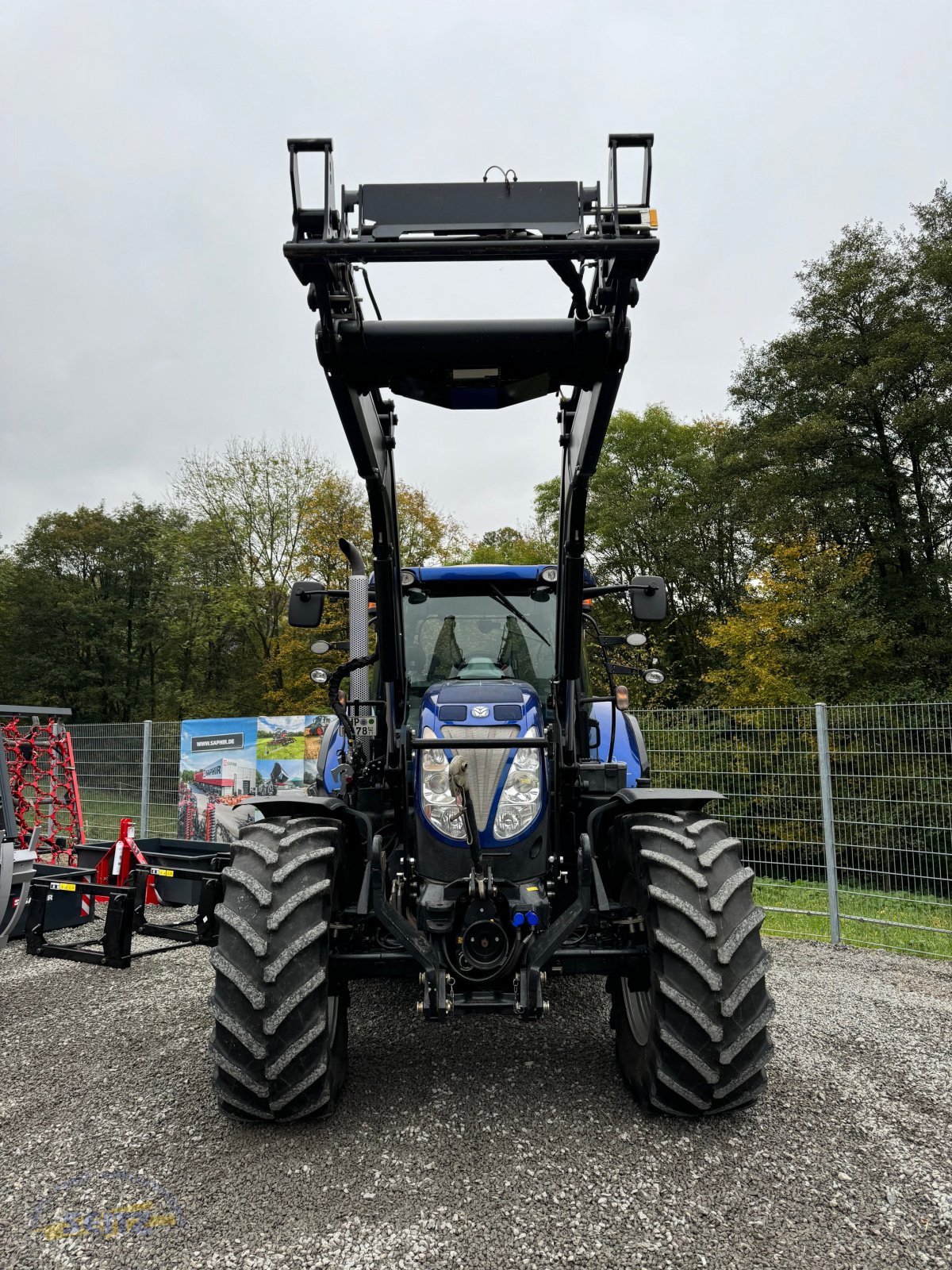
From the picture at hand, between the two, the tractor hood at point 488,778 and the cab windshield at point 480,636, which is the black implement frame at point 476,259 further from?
the cab windshield at point 480,636

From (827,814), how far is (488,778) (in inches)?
171

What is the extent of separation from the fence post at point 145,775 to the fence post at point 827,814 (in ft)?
24.6

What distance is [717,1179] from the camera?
113 inches

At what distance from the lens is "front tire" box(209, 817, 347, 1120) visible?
311cm

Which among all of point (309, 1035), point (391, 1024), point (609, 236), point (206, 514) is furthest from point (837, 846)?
point (206, 514)

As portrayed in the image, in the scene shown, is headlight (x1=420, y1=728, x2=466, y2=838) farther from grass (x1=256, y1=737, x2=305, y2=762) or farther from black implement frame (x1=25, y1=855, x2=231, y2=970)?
grass (x1=256, y1=737, x2=305, y2=762)

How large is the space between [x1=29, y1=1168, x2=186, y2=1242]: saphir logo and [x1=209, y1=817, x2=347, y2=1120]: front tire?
401 millimetres

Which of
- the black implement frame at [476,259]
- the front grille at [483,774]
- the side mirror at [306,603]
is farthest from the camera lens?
the side mirror at [306,603]

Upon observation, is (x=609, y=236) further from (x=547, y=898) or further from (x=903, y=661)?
(x=903, y=661)

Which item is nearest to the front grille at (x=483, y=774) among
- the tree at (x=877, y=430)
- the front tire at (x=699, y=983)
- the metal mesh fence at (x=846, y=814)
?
the front tire at (x=699, y=983)

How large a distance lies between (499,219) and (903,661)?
1904cm

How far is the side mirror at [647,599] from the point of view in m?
4.38

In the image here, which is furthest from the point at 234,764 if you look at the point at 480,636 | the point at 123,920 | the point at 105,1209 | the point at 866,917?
the point at 105,1209

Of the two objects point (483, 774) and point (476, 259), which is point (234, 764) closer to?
point (483, 774)
